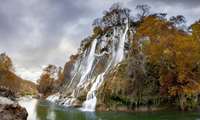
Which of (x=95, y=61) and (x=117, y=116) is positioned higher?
(x=95, y=61)

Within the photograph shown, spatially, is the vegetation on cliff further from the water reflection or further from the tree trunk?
the water reflection

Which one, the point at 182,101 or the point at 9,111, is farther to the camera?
the point at 182,101

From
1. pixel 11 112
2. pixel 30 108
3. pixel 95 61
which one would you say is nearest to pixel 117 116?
pixel 11 112

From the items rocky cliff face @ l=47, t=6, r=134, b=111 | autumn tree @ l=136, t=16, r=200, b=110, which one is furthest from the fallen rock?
rocky cliff face @ l=47, t=6, r=134, b=111

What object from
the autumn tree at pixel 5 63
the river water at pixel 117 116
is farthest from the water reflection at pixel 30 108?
the autumn tree at pixel 5 63

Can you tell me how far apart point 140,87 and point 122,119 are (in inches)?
411

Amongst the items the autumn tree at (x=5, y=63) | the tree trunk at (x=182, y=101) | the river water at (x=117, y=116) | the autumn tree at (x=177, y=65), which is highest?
the autumn tree at (x=5, y=63)

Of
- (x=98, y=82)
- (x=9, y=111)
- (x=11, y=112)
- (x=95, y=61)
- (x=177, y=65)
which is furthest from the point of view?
(x=95, y=61)

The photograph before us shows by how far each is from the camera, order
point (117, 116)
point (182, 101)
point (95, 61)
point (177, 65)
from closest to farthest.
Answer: point (117, 116), point (182, 101), point (177, 65), point (95, 61)

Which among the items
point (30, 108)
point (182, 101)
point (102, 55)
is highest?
point (102, 55)

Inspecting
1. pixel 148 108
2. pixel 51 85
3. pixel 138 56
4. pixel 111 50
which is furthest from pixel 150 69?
pixel 51 85

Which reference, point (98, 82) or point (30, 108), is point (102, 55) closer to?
point (98, 82)

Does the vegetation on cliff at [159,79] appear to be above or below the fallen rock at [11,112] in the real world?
above

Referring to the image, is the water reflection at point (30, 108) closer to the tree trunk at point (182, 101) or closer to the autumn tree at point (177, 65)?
the autumn tree at point (177, 65)
